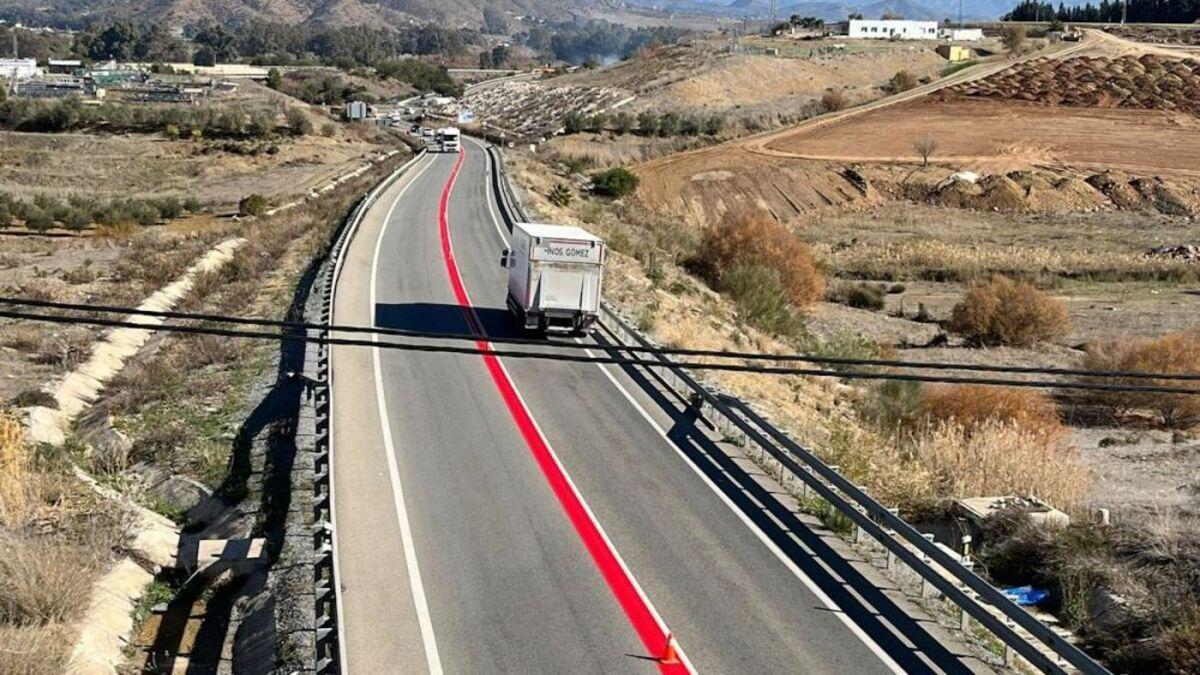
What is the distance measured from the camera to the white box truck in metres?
24.3

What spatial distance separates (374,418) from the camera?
19750 millimetres

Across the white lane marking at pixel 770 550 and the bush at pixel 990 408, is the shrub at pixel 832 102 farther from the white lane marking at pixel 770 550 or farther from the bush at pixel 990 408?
the white lane marking at pixel 770 550

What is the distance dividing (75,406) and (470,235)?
19.9 meters

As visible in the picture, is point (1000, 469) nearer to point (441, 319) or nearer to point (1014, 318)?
point (441, 319)

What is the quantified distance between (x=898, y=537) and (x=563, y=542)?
431 cm

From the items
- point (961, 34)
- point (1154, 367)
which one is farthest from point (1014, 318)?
point (961, 34)

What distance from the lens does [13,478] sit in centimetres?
1599

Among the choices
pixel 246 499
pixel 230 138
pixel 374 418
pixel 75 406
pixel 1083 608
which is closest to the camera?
pixel 1083 608

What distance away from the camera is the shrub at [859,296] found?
49.2 meters

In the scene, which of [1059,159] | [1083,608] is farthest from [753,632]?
[1059,159]

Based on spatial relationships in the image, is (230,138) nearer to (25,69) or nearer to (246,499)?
(25,69)

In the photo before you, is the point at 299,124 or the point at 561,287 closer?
the point at 561,287

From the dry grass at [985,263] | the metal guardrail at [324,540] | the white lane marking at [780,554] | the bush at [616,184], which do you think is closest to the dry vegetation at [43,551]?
the metal guardrail at [324,540]

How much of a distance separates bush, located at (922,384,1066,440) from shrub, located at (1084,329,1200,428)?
281 centimetres
